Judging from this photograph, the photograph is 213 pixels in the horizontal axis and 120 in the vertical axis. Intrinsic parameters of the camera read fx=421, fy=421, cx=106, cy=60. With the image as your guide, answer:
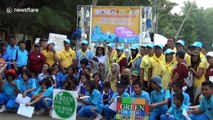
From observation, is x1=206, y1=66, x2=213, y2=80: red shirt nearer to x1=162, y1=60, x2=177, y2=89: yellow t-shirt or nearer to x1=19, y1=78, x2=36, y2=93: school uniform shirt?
x1=162, y1=60, x2=177, y2=89: yellow t-shirt

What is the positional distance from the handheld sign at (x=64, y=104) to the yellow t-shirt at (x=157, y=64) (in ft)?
6.55

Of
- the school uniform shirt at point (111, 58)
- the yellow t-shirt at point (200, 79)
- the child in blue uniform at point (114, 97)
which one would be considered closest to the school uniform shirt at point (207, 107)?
the yellow t-shirt at point (200, 79)

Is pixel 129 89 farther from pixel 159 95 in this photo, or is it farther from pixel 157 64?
pixel 159 95

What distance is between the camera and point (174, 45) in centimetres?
988

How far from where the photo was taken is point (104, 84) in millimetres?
9594

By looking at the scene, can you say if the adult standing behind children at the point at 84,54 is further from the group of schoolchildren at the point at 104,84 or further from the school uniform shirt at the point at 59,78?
the school uniform shirt at the point at 59,78

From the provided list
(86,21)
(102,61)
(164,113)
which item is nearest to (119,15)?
(86,21)

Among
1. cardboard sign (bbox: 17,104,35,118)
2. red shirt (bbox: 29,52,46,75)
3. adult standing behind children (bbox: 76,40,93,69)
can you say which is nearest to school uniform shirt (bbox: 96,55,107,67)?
adult standing behind children (bbox: 76,40,93,69)

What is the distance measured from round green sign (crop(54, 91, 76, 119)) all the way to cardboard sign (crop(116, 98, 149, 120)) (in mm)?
1043

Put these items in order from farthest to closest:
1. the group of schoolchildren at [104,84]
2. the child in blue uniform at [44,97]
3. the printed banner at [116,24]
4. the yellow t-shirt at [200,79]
Answer: the printed banner at [116,24] < the child in blue uniform at [44,97] < the yellow t-shirt at [200,79] < the group of schoolchildren at [104,84]

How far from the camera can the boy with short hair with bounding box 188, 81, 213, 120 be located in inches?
276

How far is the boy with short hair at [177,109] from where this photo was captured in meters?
7.35

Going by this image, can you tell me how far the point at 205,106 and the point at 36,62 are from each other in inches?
201

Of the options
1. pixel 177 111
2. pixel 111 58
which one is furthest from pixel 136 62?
pixel 177 111
